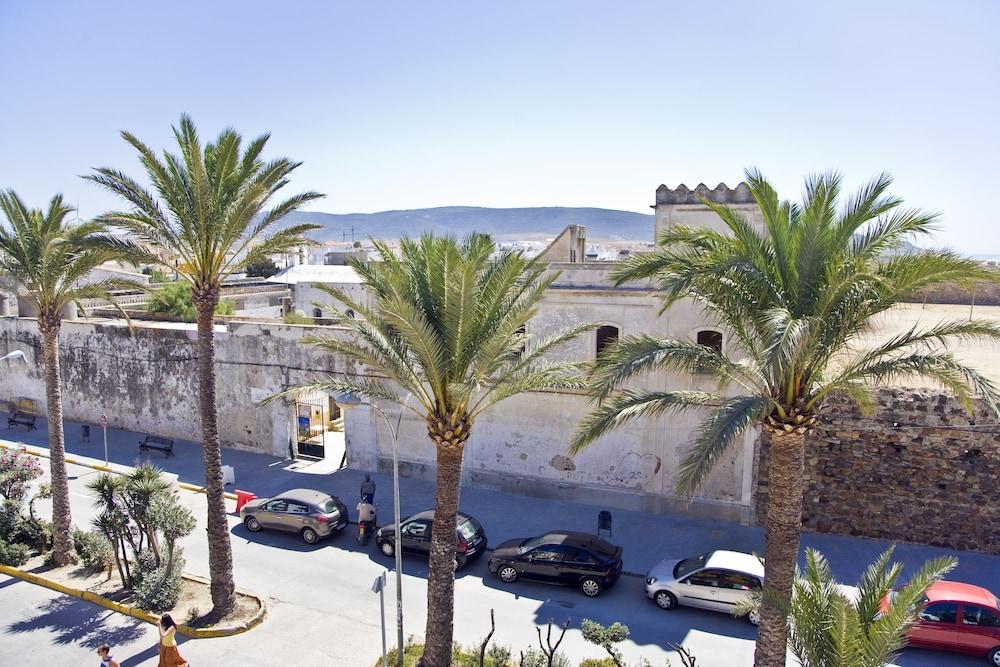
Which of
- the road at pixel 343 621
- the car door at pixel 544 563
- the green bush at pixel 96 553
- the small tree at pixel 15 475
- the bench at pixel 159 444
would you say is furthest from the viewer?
the bench at pixel 159 444

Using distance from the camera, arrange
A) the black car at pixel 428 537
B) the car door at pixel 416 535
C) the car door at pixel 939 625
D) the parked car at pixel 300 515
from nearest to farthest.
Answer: the car door at pixel 939 625, the black car at pixel 428 537, the car door at pixel 416 535, the parked car at pixel 300 515

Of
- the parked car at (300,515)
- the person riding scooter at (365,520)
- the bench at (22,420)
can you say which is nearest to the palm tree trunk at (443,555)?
the person riding scooter at (365,520)

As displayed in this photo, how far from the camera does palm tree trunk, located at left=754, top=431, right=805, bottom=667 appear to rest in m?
9.08

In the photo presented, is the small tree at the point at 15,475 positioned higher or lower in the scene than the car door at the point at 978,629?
higher

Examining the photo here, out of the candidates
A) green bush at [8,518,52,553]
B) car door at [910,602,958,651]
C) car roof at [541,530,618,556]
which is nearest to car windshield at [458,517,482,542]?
car roof at [541,530,618,556]

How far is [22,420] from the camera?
28.7 m

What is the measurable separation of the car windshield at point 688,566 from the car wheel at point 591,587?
5.54 ft

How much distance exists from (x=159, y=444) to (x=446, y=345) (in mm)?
19088

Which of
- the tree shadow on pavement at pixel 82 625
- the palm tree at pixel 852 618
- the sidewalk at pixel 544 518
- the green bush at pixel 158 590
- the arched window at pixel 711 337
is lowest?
the tree shadow on pavement at pixel 82 625

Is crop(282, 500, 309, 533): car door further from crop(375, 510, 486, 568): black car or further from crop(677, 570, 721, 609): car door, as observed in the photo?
crop(677, 570, 721, 609): car door

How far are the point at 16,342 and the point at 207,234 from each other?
928 inches

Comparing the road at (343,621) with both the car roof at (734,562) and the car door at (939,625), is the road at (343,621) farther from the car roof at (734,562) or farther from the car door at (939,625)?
the car roof at (734,562)

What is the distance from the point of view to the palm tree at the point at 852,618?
738 centimetres

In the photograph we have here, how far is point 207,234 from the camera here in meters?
12.8
